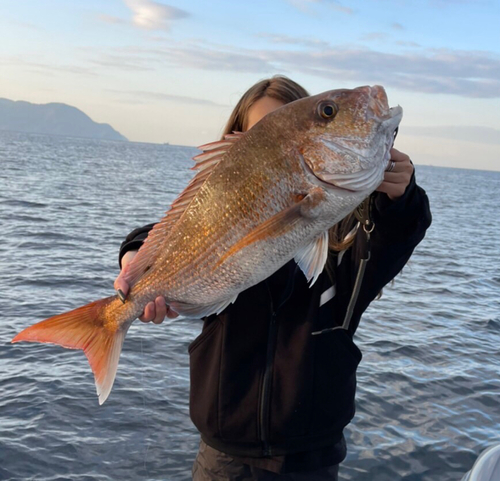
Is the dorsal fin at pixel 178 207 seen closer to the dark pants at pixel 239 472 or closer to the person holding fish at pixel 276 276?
the person holding fish at pixel 276 276

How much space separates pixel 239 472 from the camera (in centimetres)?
303

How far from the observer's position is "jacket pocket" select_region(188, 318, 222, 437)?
3076 mm

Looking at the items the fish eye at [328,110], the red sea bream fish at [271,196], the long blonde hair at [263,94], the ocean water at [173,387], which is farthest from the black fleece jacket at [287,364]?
the ocean water at [173,387]

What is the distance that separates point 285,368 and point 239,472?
1.97 ft

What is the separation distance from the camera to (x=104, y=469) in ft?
19.2

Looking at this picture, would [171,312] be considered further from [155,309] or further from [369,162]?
[369,162]

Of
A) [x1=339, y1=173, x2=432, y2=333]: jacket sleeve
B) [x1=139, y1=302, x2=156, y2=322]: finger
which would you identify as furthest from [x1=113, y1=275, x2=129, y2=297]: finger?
[x1=339, y1=173, x2=432, y2=333]: jacket sleeve

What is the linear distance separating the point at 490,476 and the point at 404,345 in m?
5.89

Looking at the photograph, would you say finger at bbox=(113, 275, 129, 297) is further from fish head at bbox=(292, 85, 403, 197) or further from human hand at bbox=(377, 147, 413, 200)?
human hand at bbox=(377, 147, 413, 200)

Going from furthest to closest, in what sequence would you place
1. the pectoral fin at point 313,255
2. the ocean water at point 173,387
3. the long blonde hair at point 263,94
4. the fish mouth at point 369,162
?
the ocean water at point 173,387 < the long blonde hair at point 263,94 < the pectoral fin at point 313,255 < the fish mouth at point 369,162

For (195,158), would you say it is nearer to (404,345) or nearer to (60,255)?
(404,345)

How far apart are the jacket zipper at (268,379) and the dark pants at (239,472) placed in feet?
0.43

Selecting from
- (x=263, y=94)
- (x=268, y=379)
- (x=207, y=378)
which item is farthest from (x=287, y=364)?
(x=263, y=94)

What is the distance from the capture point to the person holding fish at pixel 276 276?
255cm
